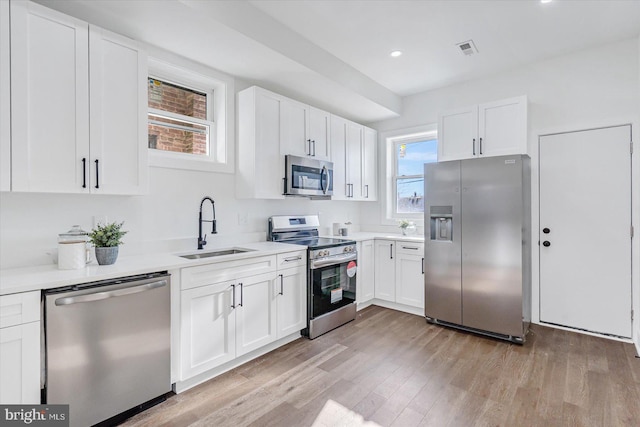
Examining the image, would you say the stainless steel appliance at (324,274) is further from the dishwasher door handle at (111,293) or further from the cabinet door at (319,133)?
the dishwasher door handle at (111,293)

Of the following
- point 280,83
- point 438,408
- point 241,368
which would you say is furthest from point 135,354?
point 280,83

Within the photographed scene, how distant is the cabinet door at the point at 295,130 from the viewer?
337 cm

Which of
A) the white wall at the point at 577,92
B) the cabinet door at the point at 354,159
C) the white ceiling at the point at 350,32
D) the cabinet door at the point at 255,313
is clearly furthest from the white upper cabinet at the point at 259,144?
the white wall at the point at 577,92

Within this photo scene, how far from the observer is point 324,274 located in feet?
10.9

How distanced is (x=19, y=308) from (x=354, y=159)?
3650 mm

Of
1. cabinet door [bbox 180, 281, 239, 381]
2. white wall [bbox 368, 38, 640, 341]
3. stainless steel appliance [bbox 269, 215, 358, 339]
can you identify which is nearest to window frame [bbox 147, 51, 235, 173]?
stainless steel appliance [bbox 269, 215, 358, 339]

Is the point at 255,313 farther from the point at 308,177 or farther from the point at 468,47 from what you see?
the point at 468,47

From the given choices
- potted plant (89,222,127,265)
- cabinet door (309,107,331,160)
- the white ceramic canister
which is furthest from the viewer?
cabinet door (309,107,331,160)

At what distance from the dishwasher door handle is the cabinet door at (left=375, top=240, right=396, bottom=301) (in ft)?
9.01

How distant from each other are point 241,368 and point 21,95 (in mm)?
2352

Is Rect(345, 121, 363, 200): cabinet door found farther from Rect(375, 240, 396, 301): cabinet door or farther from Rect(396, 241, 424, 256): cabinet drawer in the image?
Rect(396, 241, 424, 256): cabinet drawer

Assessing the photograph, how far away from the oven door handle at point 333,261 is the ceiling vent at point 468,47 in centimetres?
242

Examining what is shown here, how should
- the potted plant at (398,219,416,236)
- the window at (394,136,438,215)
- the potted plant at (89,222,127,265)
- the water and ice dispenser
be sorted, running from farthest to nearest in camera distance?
1. the window at (394,136,438,215)
2. the potted plant at (398,219,416,236)
3. the water and ice dispenser
4. the potted plant at (89,222,127,265)

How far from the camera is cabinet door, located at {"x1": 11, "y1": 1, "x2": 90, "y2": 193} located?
71.3 inches
